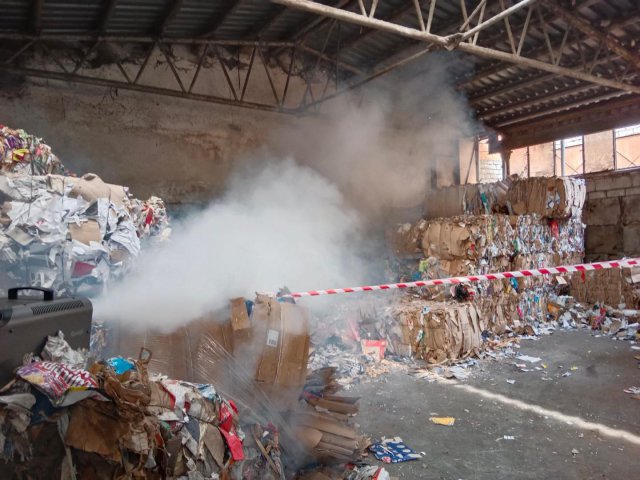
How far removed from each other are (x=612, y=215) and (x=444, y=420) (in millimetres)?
8662

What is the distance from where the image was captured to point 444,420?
3939mm

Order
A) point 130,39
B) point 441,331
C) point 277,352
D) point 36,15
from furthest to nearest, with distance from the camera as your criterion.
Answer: point 130,39 < point 441,331 < point 36,15 < point 277,352

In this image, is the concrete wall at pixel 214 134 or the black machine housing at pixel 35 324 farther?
the concrete wall at pixel 214 134

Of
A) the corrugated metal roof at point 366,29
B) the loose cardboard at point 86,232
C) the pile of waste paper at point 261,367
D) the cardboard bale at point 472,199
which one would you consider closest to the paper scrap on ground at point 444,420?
A: the pile of waste paper at point 261,367

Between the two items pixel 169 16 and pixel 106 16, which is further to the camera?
pixel 169 16

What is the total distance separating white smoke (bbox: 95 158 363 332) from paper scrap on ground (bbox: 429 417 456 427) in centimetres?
217

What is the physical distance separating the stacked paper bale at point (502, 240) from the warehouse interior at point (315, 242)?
6 centimetres

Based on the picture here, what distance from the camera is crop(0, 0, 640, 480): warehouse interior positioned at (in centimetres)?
197

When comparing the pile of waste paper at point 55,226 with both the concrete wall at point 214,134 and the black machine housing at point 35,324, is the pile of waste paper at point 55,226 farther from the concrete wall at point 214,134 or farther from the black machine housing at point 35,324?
the concrete wall at point 214,134

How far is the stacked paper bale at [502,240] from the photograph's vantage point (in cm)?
718

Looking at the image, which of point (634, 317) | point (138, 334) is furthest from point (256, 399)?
point (634, 317)

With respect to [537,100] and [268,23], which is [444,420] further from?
[537,100]

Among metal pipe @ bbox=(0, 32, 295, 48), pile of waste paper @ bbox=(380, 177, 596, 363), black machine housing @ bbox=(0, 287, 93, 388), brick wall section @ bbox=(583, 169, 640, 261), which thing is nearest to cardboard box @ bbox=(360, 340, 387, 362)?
pile of waste paper @ bbox=(380, 177, 596, 363)

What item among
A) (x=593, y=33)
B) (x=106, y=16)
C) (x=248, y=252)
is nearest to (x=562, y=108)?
(x=593, y=33)
